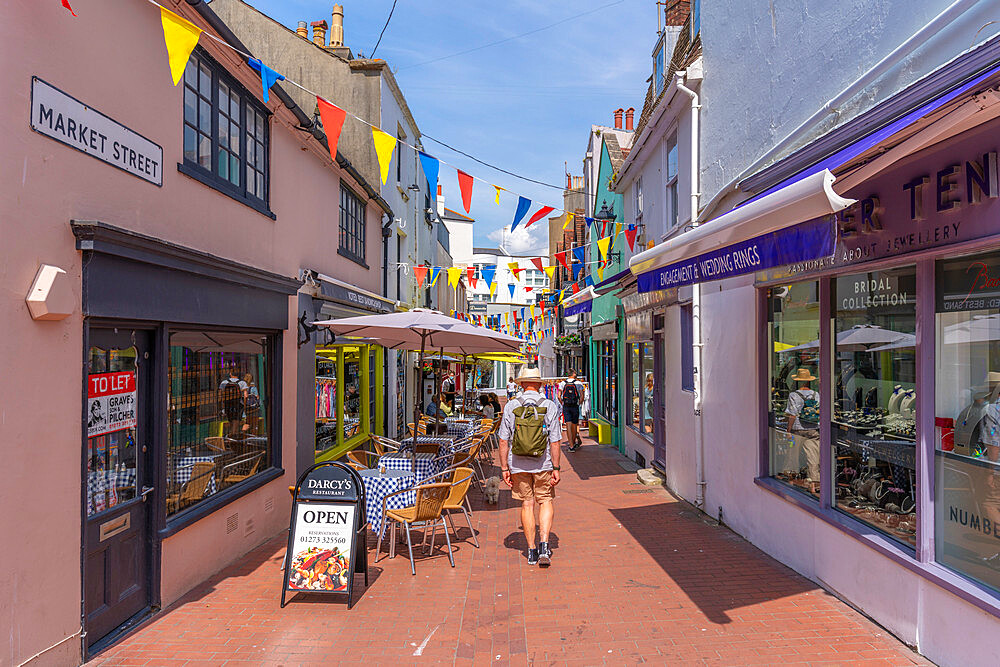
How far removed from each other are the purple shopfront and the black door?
5.09 meters

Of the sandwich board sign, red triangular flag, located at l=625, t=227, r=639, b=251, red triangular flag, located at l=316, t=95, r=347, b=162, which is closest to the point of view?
the sandwich board sign

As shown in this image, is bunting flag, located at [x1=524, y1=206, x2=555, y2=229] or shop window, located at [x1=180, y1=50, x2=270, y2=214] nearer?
shop window, located at [x1=180, y1=50, x2=270, y2=214]

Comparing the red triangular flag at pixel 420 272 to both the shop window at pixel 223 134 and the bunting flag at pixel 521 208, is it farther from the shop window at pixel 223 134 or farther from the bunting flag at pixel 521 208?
the shop window at pixel 223 134

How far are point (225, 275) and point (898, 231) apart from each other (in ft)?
18.6

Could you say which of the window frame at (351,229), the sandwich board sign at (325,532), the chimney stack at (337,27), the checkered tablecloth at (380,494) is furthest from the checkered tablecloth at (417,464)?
the chimney stack at (337,27)

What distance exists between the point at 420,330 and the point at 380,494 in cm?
218

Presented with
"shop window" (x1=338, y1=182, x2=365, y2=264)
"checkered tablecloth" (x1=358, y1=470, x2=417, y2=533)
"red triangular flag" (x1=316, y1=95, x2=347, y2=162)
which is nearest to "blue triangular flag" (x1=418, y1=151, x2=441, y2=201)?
"red triangular flag" (x1=316, y1=95, x2=347, y2=162)

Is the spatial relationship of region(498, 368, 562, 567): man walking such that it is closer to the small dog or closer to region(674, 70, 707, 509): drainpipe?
region(674, 70, 707, 509): drainpipe

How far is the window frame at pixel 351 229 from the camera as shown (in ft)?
36.9

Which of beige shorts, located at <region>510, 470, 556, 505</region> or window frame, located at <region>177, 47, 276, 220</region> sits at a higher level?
window frame, located at <region>177, 47, 276, 220</region>

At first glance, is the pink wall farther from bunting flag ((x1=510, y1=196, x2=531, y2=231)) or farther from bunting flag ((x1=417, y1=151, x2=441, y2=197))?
bunting flag ((x1=510, y1=196, x2=531, y2=231))

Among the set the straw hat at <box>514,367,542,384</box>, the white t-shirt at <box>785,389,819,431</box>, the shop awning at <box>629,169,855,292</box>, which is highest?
the shop awning at <box>629,169,855,292</box>

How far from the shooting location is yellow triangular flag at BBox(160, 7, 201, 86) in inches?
176

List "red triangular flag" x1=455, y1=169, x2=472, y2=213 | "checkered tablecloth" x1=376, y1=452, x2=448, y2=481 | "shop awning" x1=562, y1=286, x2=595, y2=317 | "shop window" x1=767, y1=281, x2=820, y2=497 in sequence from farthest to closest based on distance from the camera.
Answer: "shop awning" x1=562, y1=286, x2=595, y2=317 < "red triangular flag" x1=455, y1=169, x2=472, y2=213 < "checkered tablecloth" x1=376, y1=452, x2=448, y2=481 < "shop window" x1=767, y1=281, x2=820, y2=497
